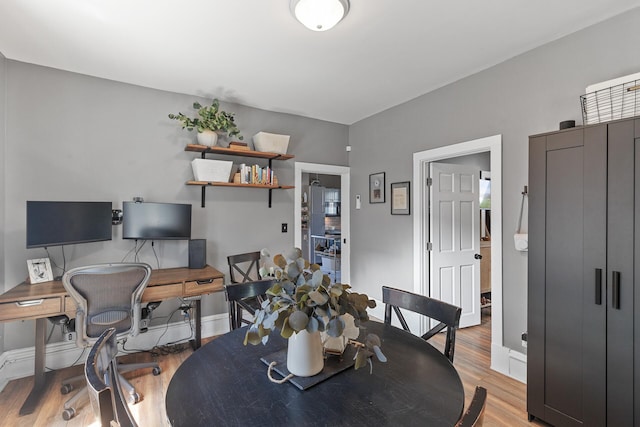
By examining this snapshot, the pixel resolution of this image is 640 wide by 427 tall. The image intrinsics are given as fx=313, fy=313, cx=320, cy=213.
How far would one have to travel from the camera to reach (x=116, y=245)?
A: 292cm

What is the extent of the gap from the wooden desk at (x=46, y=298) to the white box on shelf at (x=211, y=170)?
0.96 meters

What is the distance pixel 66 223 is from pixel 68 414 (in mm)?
1364

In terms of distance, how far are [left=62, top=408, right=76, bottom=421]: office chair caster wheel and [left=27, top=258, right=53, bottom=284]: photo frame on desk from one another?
40.8 inches

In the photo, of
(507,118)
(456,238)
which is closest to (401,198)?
(456,238)

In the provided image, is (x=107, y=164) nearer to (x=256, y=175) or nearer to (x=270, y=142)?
(x=256, y=175)

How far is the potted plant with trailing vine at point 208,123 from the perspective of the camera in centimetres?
303

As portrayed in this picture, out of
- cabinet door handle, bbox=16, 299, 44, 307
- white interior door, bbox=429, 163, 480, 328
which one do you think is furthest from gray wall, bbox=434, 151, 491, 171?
cabinet door handle, bbox=16, 299, 44, 307

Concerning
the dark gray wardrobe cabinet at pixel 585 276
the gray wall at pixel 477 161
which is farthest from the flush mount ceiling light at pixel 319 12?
the gray wall at pixel 477 161

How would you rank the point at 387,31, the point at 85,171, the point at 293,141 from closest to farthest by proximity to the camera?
the point at 387,31, the point at 85,171, the point at 293,141

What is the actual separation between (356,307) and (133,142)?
2.89 meters

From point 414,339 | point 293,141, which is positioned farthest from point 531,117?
point 293,141

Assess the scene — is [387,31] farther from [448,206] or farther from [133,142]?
[133,142]

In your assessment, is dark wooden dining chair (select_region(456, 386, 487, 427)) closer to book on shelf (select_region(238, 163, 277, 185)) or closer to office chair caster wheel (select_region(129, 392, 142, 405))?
office chair caster wheel (select_region(129, 392, 142, 405))

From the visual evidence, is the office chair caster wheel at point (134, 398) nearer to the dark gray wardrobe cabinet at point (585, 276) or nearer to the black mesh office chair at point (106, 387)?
the black mesh office chair at point (106, 387)
